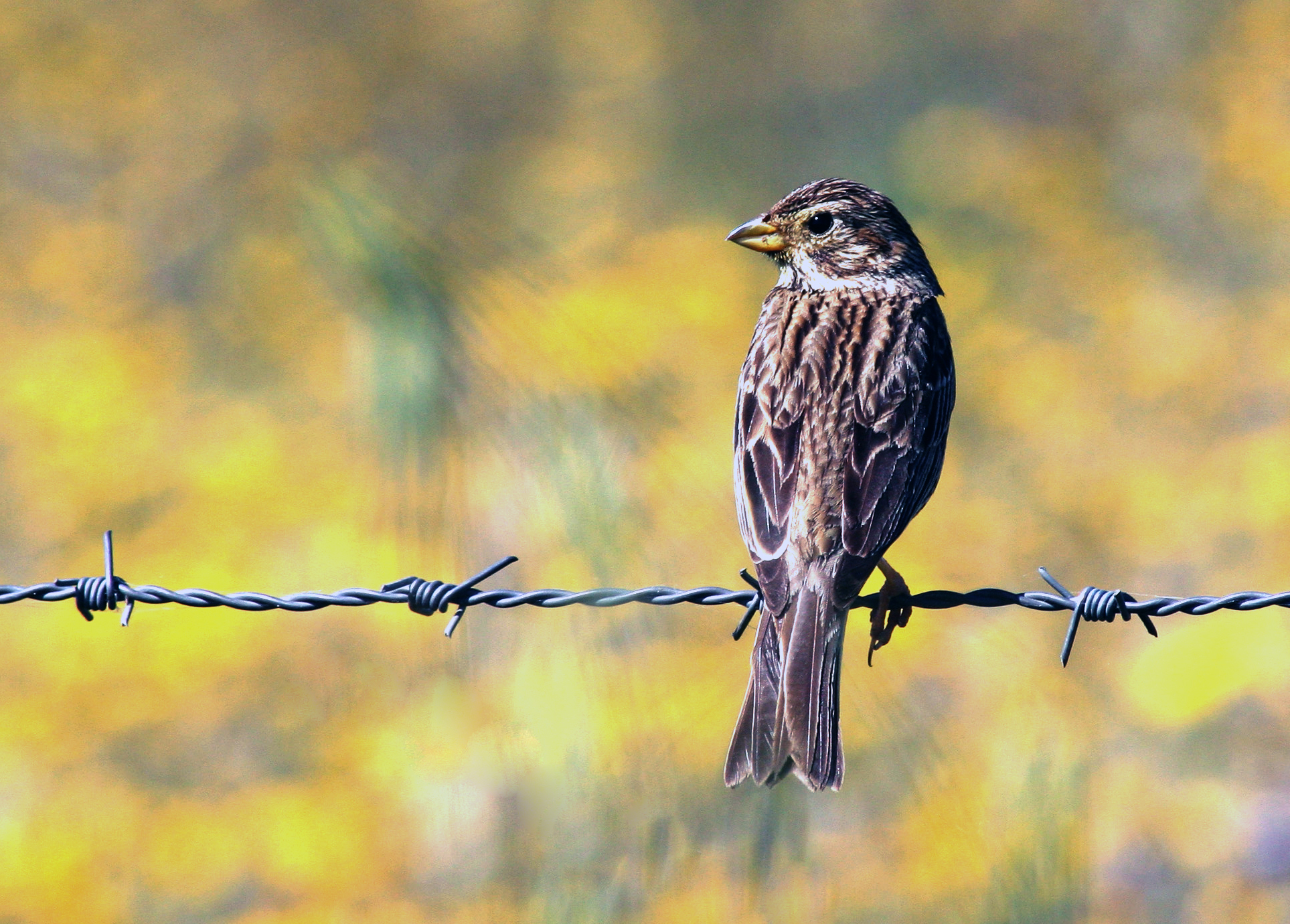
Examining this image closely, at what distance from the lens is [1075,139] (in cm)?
1116

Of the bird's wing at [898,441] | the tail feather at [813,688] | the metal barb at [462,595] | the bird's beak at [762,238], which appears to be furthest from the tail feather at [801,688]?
the bird's beak at [762,238]

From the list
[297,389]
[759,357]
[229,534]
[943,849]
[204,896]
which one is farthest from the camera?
[297,389]

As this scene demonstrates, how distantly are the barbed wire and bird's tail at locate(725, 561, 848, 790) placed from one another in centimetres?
15

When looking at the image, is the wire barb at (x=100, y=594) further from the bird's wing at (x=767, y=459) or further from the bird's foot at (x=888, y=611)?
the bird's foot at (x=888, y=611)

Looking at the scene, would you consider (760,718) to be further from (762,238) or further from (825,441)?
(762,238)

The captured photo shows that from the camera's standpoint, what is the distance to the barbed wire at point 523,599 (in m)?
2.89

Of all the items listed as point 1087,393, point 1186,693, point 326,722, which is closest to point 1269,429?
point 1087,393

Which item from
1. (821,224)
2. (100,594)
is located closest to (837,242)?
(821,224)

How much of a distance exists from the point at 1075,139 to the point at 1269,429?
2.99m

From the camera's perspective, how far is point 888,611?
11.9 feet

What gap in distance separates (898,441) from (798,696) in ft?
2.83

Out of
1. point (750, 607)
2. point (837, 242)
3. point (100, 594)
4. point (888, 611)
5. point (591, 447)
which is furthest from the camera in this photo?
point (837, 242)

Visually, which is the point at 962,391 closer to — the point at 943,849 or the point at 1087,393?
the point at 1087,393

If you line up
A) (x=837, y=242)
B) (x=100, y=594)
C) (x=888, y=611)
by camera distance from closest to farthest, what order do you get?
(x=100, y=594) → (x=888, y=611) → (x=837, y=242)
